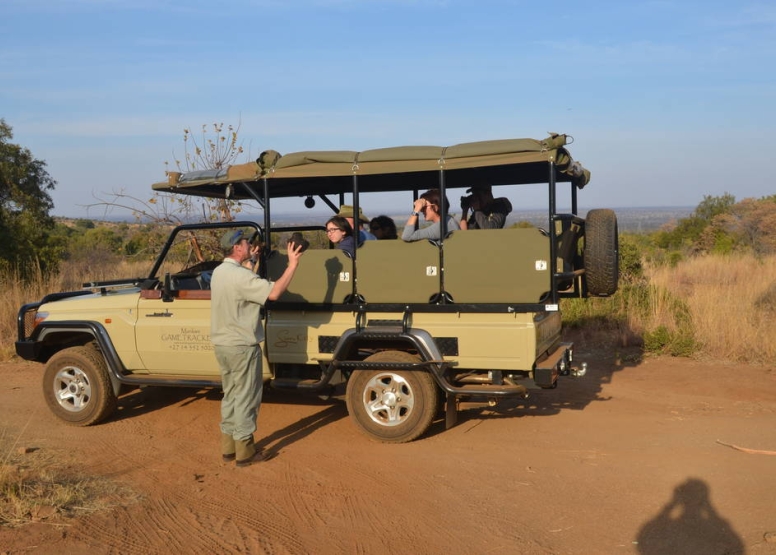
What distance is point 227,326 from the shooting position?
587 centimetres

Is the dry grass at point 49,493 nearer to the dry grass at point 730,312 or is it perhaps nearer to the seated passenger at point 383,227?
the seated passenger at point 383,227

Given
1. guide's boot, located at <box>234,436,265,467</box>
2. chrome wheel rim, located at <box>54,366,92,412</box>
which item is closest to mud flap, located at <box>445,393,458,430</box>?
guide's boot, located at <box>234,436,265,467</box>

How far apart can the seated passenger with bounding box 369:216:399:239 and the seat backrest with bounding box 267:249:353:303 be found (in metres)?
1.54

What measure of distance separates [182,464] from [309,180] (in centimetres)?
279

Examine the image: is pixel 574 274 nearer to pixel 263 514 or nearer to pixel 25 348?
pixel 263 514

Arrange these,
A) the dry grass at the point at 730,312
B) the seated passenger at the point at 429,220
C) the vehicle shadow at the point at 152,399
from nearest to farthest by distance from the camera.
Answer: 1. the seated passenger at the point at 429,220
2. the vehicle shadow at the point at 152,399
3. the dry grass at the point at 730,312

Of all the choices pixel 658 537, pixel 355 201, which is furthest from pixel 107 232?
pixel 658 537

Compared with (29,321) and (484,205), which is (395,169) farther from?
(29,321)

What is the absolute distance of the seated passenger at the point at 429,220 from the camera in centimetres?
612

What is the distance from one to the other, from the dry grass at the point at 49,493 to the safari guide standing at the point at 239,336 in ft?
3.11

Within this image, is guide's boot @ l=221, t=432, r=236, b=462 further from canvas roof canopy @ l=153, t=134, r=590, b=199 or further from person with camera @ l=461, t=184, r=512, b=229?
person with camera @ l=461, t=184, r=512, b=229

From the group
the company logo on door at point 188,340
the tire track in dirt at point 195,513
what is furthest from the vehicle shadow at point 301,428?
the company logo on door at point 188,340

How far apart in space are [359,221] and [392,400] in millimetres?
1740

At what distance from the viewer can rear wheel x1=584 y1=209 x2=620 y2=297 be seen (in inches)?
248
